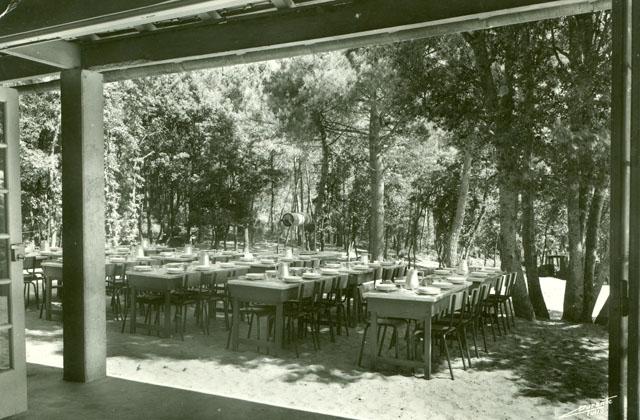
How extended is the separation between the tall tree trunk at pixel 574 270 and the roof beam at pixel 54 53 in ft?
23.8

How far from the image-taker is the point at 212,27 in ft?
14.1

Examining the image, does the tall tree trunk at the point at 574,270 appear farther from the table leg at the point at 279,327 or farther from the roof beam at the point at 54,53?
the roof beam at the point at 54,53

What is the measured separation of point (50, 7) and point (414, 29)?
2.16 meters

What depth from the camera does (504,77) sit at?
881 cm

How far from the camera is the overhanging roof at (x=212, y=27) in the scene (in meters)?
3.11

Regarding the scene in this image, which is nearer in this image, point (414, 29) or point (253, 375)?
point (414, 29)

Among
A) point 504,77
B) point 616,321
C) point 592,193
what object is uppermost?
point 504,77

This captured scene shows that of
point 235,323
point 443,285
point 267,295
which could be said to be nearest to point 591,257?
point 443,285

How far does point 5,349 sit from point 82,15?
2.52 m

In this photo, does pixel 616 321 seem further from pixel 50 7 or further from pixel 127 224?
pixel 127 224

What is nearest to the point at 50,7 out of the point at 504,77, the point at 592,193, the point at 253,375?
the point at 253,375

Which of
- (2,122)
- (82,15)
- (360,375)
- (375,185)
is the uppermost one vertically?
(82,15)

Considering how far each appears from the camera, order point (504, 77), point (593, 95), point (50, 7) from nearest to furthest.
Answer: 1. point (50, 7)
2. point (593, 95)
3. point (504, 77)

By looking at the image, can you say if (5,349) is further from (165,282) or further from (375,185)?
(375,185)
